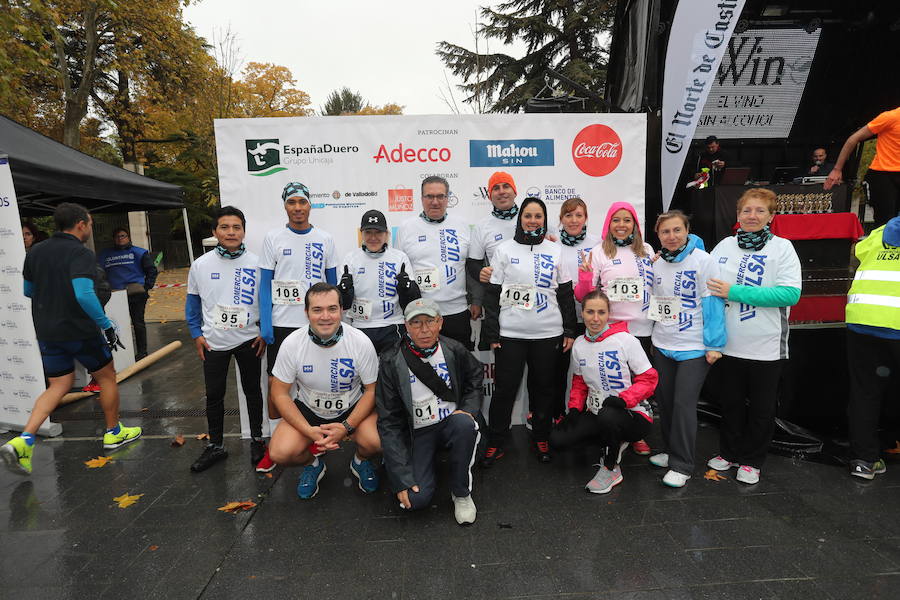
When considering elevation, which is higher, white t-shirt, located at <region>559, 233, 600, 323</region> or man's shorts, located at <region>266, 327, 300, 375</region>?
white t-shirt, located at <region>559, 233, 600, 323</region>

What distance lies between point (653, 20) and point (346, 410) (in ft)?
18.2

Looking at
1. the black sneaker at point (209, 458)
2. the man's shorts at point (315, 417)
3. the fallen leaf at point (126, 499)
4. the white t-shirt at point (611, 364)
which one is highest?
the white t-shirt at point (611, 364)

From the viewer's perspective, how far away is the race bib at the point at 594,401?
340 cm

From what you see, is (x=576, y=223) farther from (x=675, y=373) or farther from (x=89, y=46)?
(x=89, y=46)

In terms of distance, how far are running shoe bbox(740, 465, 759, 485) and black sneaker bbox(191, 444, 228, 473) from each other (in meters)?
3.81

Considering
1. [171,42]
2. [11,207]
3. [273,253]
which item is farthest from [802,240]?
[171,42]

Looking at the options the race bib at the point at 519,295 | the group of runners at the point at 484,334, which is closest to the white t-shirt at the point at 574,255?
the group of runners at the point at 484,334

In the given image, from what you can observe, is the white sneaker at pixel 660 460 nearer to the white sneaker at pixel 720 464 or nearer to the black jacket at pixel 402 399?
the white sneaker at pixel 720 464

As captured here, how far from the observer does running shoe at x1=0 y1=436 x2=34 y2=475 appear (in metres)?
3.58

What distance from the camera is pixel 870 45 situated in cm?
657

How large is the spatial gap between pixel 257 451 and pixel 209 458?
0.35 meters

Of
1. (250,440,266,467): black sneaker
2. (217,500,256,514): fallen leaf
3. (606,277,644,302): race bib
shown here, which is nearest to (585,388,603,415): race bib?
(606,277,644,302): race bib

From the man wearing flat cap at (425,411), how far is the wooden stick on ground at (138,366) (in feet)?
14.5

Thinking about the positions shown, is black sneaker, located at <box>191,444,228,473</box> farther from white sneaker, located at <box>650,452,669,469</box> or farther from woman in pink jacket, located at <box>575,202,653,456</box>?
white sneaker, located at <box>650,452,669,469</box>
